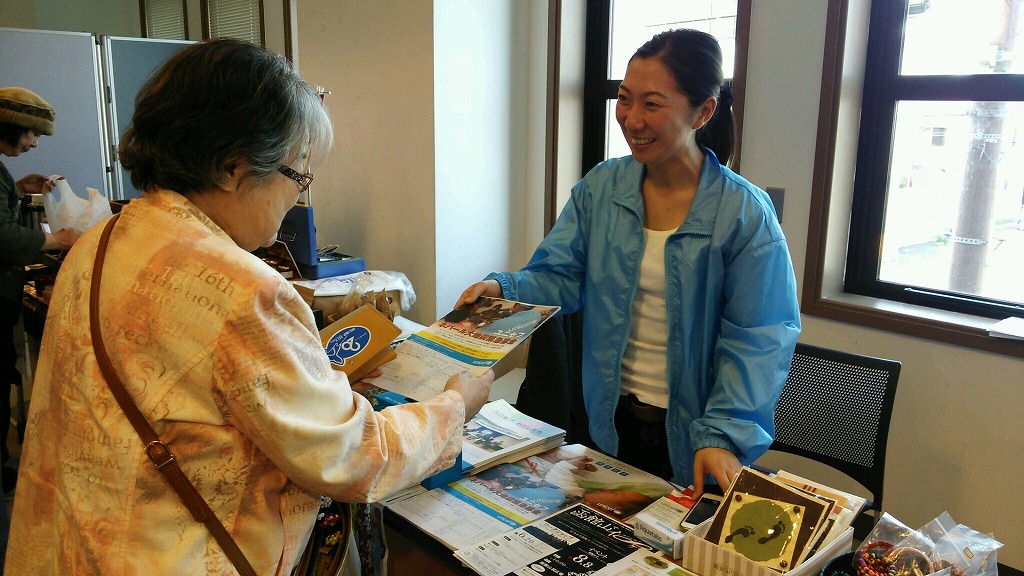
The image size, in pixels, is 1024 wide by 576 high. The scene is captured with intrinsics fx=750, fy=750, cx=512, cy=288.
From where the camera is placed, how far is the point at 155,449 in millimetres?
860

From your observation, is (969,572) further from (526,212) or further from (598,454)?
(526,212)

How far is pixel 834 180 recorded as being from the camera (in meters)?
2.53

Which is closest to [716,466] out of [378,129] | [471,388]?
[471,388]

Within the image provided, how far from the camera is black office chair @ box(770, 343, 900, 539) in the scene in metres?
1.79

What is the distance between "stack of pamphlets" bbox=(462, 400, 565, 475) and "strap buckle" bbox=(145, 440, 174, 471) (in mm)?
716

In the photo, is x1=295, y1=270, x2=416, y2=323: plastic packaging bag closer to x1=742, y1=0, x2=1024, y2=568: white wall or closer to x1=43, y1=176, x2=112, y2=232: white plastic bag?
x1=43, y1=176, x2=112, y2=232: white plastic bag

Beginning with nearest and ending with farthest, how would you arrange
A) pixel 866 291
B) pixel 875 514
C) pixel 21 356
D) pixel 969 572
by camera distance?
1. pixel 969 572
2. pixel 875 514
3. pixel 866 291
4. pixel 21 356

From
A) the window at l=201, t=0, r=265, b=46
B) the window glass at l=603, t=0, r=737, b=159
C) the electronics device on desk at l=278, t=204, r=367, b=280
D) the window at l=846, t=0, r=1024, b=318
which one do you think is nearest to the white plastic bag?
the electronics device on desk at l=278, t=204, r=367, b=280

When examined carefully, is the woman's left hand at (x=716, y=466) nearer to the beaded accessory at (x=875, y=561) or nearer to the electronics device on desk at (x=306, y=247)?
the beaded accessory at (x=875, y=561)

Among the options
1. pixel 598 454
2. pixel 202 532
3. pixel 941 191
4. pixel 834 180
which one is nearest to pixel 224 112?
pixel 202 532

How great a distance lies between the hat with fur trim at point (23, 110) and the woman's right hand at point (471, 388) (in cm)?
266

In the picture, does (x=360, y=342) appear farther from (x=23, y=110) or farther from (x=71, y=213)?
(x=23, y=110)

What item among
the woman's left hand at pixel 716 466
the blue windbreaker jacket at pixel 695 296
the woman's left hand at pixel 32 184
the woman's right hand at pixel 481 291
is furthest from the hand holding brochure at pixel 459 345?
the woman's left hand at pixel 32 184

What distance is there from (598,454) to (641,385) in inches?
7.4
